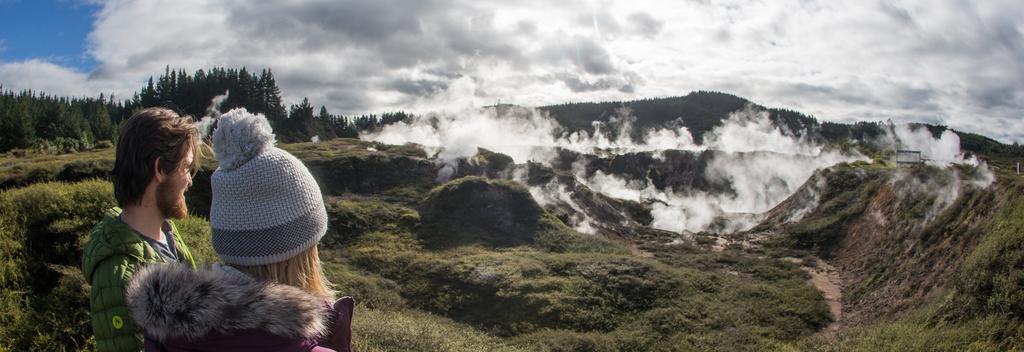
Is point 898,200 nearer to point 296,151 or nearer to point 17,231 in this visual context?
point 17,231

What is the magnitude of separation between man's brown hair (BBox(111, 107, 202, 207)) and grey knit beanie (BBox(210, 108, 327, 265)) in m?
0.53

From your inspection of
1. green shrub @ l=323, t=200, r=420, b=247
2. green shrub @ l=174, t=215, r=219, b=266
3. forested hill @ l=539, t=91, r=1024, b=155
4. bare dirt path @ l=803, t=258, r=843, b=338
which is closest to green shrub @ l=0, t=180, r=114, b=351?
green shrub @ l=174, t=215, r=219, b=266

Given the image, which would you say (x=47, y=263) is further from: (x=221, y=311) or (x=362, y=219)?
(x=362, y=219)

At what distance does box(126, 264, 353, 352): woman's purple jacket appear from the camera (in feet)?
7.64

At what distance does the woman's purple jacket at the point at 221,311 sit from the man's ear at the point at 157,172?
2.93 feet

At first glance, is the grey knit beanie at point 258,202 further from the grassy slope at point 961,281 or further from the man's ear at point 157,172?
the grassy slope at point 961,281

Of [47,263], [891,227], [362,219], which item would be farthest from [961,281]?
[362,219]

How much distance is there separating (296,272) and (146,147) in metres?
1.11

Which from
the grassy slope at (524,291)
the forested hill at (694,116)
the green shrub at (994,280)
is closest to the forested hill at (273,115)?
the forested hill at (694,116)

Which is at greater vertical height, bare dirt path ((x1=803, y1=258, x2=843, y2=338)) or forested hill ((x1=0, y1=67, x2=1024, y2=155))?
forested hill ((x1=0, y1=67, x2=1024, y2=155))

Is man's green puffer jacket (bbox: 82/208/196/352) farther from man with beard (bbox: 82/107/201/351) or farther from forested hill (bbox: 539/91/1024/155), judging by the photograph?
forested hill (bbox: 539/91/1024/155)

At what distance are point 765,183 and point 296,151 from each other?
1517 inches

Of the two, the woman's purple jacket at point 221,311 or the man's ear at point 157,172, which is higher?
the man's ear at point 157,172

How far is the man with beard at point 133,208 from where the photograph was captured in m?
3.04
